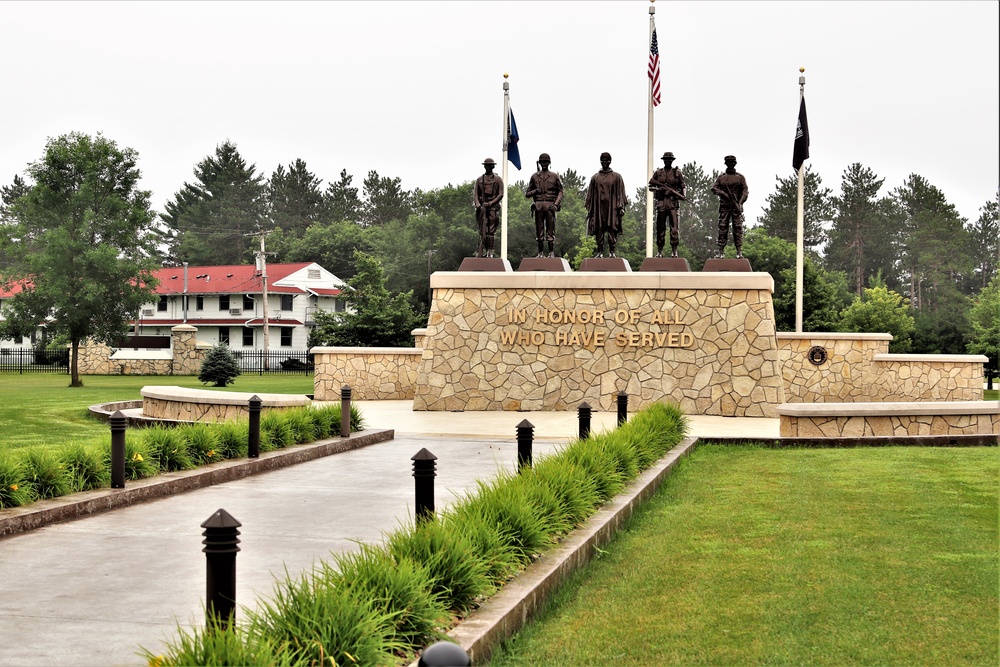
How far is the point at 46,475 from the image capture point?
32.2ft

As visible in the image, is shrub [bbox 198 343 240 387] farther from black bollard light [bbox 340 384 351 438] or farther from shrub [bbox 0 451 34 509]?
shrub [bbox 0 451 34 509]

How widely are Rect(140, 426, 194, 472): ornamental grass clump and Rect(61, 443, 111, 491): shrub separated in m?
0.99

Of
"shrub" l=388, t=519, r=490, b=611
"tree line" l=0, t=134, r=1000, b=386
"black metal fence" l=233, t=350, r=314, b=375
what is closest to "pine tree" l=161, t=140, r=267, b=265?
"tree line" l=0, t=134, r=1000, b=386

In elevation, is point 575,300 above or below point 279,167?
below

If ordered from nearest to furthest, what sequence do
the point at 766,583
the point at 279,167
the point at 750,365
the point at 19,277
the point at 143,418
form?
the point at 766,583
the point at 143,418
the point at 750,365
the point at 19,277
the point at 279,167

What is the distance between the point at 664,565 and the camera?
7.49m

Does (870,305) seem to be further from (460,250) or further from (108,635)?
(108,635)

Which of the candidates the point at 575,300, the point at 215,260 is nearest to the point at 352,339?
the point at 575,300

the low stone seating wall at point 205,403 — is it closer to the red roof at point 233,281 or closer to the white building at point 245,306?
the white building at point 245,306

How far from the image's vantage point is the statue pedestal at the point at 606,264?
912 inches

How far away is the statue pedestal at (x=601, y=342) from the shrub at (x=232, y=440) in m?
10.0

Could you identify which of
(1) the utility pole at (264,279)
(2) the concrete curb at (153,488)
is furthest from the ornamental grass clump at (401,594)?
(1) the utility pole at (264,279)

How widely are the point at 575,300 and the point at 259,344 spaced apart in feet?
161

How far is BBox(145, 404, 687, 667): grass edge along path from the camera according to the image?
4438mm
